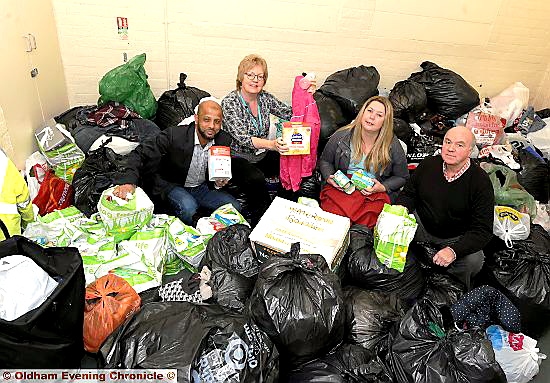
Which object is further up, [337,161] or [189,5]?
[189,5]

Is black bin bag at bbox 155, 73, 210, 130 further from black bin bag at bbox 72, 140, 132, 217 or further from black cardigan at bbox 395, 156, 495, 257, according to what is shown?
black cardigan at bbox 395, 156, 495, 257

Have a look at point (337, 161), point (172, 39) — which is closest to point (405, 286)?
point (337, 161)

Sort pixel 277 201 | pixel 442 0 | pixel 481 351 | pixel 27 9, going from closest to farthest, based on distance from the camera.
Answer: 1. pixel 481 351
2. pixel 277 201
3. pixel 27 9
4. pixel 442 0

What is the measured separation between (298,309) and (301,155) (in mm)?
1567

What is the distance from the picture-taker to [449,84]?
13.6 ft

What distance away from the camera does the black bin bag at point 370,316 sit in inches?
86.2

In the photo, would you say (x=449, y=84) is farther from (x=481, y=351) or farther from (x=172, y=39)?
(x=481, y=351)

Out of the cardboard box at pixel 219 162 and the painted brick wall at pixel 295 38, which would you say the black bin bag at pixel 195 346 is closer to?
the cardboard box at pixel 219 162

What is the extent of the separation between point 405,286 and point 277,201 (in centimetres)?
88

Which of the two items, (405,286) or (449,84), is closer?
(405,286)

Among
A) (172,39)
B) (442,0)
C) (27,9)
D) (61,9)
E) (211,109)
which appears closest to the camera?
(211,109)

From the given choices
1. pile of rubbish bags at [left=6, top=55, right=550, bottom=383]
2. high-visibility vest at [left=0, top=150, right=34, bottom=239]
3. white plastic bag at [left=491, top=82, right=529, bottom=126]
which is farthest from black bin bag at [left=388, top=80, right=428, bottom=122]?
high-visibility vest at [left=0, top=150, right=34, bottom=239]

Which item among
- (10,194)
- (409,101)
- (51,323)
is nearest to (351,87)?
(409,101)

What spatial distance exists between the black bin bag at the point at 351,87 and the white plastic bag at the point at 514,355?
2.26m
